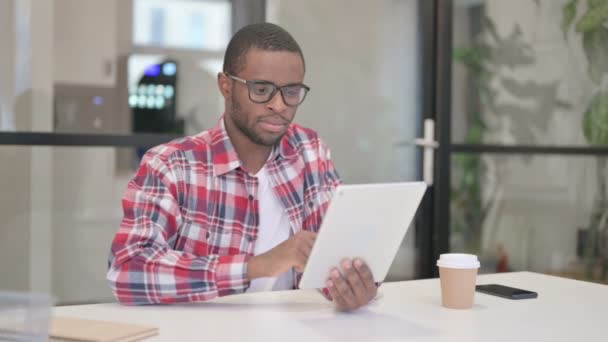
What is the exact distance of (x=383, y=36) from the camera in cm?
363

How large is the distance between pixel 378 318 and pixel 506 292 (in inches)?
15.3

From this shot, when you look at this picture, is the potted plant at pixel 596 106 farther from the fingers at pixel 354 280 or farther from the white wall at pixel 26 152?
the fingers at pixel 354 280

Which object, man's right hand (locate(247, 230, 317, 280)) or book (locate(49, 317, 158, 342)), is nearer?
book (locate(49, 317, 158, 342))

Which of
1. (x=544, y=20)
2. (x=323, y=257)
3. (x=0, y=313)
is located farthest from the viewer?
(x=544, y=20)

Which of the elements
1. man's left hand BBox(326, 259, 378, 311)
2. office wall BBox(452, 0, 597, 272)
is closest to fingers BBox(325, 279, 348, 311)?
man's left hand BBox(326, 259, 378, 311)

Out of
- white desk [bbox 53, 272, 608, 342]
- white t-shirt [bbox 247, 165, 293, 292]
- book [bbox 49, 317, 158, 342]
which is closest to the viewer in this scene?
book [bbox 49, 317, 158, 342]

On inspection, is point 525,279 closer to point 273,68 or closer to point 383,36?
point 273,68

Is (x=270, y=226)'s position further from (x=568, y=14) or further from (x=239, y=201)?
(x=568, y=14)

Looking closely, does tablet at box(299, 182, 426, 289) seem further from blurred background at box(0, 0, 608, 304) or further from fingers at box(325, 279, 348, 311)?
blurred background at box(0, 0, 608, 304)

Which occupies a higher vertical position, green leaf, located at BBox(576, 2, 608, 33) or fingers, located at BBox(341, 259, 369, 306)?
green leaf, located at BBox(576, 2, 608, 33)

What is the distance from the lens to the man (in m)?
1.59

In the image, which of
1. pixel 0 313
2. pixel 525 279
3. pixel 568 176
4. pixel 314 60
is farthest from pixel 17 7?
pixel 568 176

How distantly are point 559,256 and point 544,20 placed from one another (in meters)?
1.22

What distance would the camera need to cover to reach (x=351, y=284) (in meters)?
1.50
